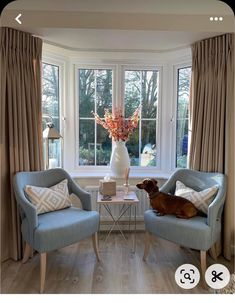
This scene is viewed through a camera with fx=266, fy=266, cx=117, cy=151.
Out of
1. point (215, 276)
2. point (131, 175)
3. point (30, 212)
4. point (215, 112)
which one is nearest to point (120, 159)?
point (131, 175)

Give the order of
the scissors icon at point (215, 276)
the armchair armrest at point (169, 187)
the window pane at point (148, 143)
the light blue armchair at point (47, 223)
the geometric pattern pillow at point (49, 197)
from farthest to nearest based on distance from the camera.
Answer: the window pane at point (148, 143) < the armchair armrest at point (169, 187) < the geometric pattern pillow at point (49, 197) < the light blue armchair at point (47, 223) < the scissors icon at point (215, 276)

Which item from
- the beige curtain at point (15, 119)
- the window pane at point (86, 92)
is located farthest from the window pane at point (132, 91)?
the beige curtain at point (15, 119)

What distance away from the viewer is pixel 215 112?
7.70 feet

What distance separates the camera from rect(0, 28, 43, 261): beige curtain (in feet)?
7.13

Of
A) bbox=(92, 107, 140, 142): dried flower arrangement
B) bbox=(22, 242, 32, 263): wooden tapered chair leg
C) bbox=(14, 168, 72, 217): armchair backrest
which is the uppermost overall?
bbox=(92, 107, 140, 142): dried flower arrangement

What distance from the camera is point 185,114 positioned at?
2.90 meters

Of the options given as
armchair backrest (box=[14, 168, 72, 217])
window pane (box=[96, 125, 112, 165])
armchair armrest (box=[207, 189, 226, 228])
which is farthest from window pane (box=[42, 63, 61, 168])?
armchair armrest (box=[207, 189, 226, 228])

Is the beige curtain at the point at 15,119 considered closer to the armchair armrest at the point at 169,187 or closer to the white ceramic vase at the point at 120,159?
the white ceramic vase at the point at 120,159

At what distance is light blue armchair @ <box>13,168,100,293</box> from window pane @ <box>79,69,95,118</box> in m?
0.95

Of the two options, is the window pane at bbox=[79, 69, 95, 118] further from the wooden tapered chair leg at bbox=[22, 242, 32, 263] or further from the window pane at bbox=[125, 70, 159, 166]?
the wooden tapered chair leg at bbox=[22, 242, 32, 263]

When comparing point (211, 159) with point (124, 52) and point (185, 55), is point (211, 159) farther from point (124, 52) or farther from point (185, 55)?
point (124, 52)

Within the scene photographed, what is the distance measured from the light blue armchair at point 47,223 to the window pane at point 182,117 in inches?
48.7

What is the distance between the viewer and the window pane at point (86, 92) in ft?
9.80

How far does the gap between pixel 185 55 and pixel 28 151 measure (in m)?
1.87
